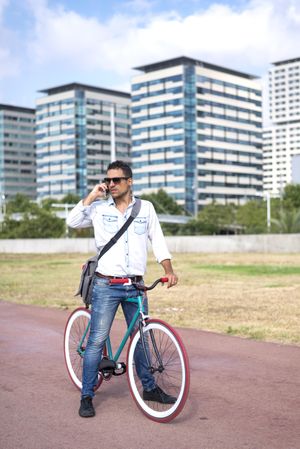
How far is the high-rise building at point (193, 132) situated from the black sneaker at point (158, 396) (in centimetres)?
14792

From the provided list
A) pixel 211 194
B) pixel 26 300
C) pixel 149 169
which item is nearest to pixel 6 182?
pixel 149 169

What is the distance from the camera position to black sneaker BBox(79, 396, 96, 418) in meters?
5.31

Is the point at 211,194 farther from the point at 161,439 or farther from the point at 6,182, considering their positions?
the point at 161,439

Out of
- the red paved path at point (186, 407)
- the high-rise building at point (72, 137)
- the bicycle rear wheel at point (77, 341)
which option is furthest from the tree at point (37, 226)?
the high-rise building at point (72, 137)

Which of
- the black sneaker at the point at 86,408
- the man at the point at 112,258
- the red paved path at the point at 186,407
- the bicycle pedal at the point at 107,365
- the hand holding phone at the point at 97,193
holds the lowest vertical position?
the red paved path at the point at 186,407

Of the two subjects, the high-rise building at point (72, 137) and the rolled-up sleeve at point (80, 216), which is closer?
the rolled-up sleeve at point (80, 216)

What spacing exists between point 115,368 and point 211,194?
15672cm

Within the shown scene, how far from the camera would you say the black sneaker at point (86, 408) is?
531 cm

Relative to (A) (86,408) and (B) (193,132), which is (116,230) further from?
(B) (193,132)

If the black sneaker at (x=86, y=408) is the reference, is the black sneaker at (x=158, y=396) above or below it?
above

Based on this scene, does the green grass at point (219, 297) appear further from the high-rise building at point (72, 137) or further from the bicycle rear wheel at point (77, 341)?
the high-rise building at point (72, 137)

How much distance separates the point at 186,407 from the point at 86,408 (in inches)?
31.1

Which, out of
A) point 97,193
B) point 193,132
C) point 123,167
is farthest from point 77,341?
point 193,132

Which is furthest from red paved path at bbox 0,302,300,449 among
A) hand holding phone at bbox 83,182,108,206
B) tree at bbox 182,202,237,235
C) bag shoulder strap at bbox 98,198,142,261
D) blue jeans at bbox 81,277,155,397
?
tree at bbox 182,202,237,235
